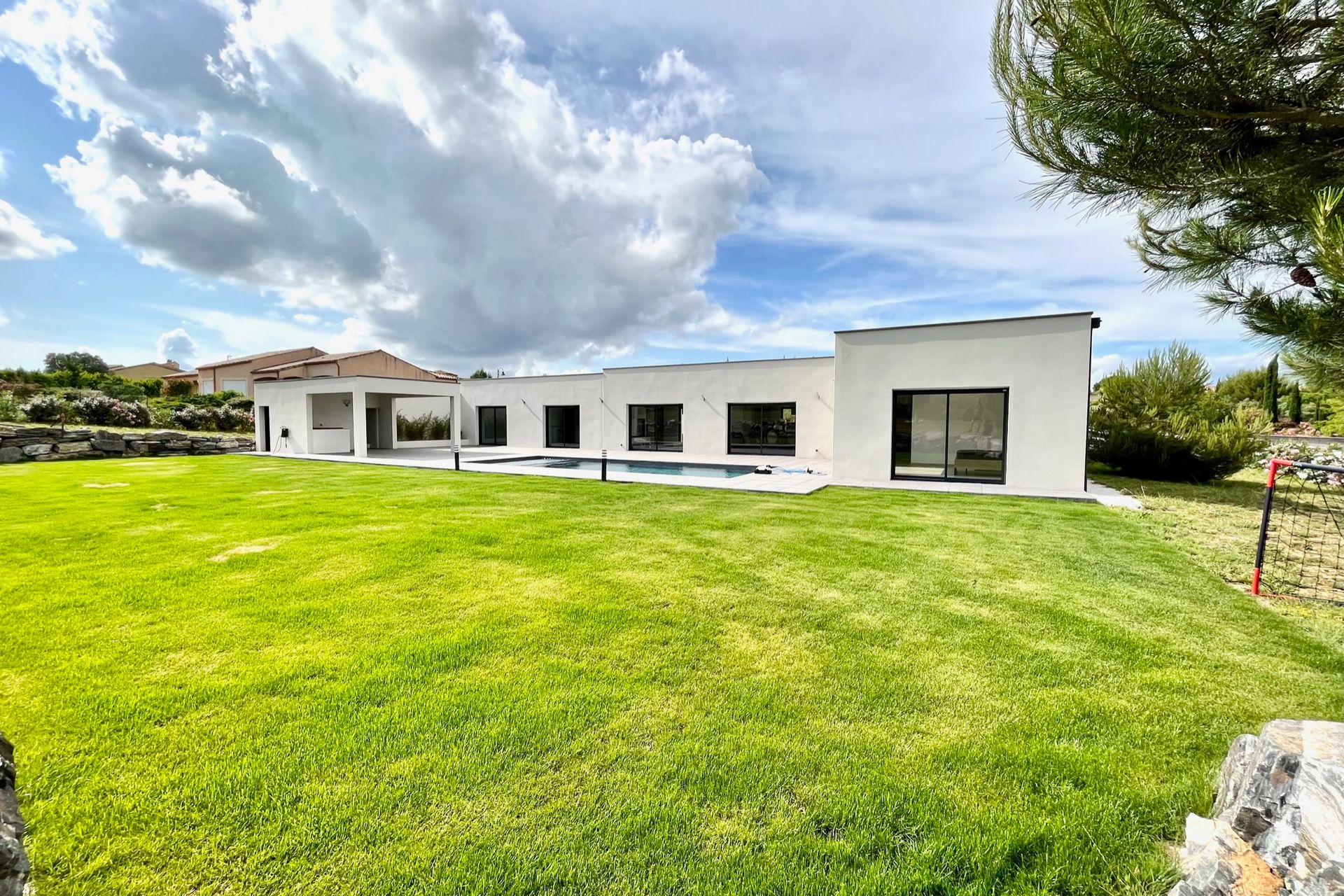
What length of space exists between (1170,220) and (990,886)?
7426 mm

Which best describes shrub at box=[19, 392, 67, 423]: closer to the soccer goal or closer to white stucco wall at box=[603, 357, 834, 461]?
white stucco wall at box=[603, 357, 834, 461]

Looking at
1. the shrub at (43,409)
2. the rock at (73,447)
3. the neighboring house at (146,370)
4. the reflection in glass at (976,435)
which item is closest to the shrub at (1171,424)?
the reflection in glass at (976,435)

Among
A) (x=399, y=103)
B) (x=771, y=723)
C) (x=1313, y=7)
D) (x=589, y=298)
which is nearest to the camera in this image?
(x=771, y=723)

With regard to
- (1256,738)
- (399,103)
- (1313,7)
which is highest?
(399,103)

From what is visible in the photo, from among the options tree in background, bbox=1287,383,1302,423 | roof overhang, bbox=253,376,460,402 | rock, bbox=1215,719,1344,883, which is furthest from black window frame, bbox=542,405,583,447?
tree in background, bbox=1287,383,1302,423

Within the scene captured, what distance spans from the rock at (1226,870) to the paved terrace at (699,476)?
31.9ft

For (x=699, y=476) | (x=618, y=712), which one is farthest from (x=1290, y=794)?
(x=699, y=476)

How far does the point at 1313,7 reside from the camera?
3875 millimetres

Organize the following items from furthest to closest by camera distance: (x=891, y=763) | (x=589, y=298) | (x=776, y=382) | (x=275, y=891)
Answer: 1. (x=589, y=298)
2. (x=776, y=382)
3. (x=891, y=763)
4. (x=275, y=891)

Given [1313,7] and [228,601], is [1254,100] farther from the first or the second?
[228,601]

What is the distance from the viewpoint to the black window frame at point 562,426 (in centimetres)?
2548

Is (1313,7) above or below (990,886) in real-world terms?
above

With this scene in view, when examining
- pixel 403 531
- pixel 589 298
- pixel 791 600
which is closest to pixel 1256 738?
pixel 791 600

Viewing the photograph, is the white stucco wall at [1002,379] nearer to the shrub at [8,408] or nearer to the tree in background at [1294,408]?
the shrub at [8,408]
